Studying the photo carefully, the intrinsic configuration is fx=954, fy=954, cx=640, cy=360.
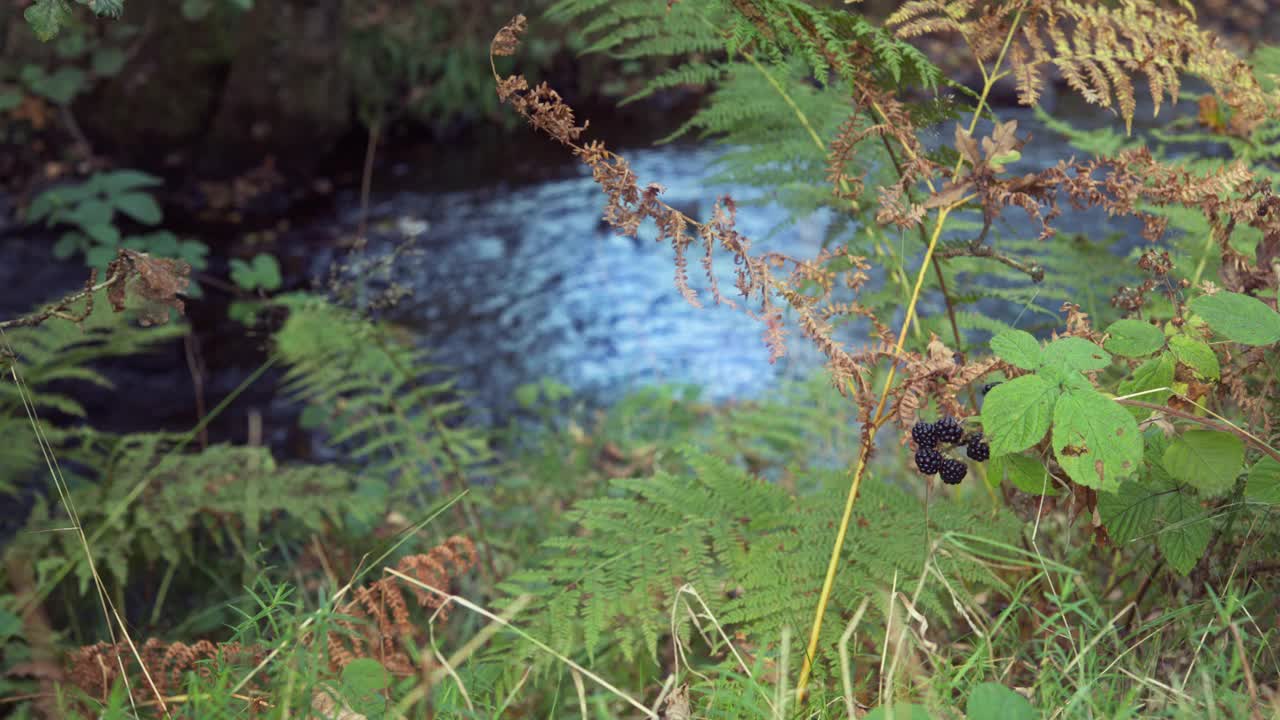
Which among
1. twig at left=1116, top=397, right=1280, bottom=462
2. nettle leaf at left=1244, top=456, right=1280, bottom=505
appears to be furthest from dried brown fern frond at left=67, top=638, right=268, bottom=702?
nettle leaf at left=1244, top=456, right=1280, bottom=505

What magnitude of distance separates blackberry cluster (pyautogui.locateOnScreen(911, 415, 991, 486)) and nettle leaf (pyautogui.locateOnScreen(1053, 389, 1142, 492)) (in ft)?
0.41

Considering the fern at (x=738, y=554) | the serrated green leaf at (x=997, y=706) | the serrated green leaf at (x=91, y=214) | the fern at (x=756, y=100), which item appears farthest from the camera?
the serrated green leaf at (x=91, y=214)

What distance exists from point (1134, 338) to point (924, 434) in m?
0.28

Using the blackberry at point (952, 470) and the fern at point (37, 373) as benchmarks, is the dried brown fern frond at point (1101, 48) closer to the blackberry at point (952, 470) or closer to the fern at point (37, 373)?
the blackberry at point (952, 470)

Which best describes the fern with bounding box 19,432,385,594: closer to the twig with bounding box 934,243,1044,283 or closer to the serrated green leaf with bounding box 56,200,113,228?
the twig with bounding box 934,243,1044,283

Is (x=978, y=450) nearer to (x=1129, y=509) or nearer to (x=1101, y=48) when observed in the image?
(x=1129, y=509)

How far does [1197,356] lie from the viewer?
44.1 inches

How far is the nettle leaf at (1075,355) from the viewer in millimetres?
1072

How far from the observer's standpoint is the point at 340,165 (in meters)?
6.64

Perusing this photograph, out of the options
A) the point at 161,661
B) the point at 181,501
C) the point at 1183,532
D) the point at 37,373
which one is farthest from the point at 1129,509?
the point at 37,373

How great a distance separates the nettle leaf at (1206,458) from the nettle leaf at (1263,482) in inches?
1.2

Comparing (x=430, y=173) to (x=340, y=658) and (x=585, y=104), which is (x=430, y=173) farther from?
(x=340, y=658)

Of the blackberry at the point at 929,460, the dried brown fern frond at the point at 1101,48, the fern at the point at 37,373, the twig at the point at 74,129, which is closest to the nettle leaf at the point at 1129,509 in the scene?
the blackberry at the point at 929,460

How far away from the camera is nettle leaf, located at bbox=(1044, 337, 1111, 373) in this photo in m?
1.07
